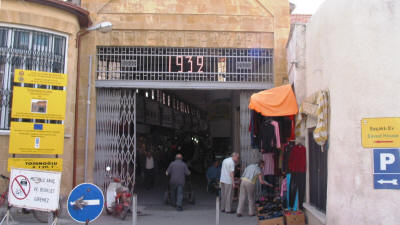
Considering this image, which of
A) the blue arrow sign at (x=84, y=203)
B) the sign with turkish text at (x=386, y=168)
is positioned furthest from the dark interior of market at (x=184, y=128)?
the sign with turkish text at (x=386, y=168)

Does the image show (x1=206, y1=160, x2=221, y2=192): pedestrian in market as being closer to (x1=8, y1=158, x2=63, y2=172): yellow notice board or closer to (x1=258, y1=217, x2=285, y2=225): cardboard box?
(x1=258, y1=217, x2=285, y2=225): cardboard box

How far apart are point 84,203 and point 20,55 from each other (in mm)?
6324

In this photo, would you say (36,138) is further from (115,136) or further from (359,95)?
(359,95)

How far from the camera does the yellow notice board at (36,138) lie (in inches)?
398

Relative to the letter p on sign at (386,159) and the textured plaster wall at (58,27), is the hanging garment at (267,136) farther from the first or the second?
the textured plaster wall at (58,27)

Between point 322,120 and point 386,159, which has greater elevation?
point 322,120

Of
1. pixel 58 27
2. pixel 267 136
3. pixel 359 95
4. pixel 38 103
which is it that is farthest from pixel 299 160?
pixel 58 27

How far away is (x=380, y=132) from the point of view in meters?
6.47

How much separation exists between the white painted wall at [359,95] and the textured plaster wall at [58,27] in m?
7.00

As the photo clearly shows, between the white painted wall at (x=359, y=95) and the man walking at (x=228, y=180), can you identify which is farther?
the man walking at (x=228, y=180)

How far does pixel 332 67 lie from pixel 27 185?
5863 mm

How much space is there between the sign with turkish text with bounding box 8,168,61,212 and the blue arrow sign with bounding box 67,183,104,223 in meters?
1.21

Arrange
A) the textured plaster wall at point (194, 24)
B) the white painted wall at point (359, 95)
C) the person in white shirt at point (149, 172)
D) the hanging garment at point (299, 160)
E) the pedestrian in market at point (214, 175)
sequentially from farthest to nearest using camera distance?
1. the person in white shirt at point (149, 172)
2. the pedestrian in market at point (214, 175)
3. the textured plaster wall at point (194, 24)
4. the hanging garment at point (299, 160)
5. the white painted wall at point (359, 95)

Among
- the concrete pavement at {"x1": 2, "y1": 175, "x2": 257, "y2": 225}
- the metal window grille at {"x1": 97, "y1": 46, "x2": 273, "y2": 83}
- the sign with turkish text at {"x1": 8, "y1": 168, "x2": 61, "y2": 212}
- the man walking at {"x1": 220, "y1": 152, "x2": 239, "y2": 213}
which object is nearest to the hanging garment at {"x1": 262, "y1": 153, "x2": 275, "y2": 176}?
the man walking at {"x1": 220, "y1": 152, "x2": 239, "y2": 213}
